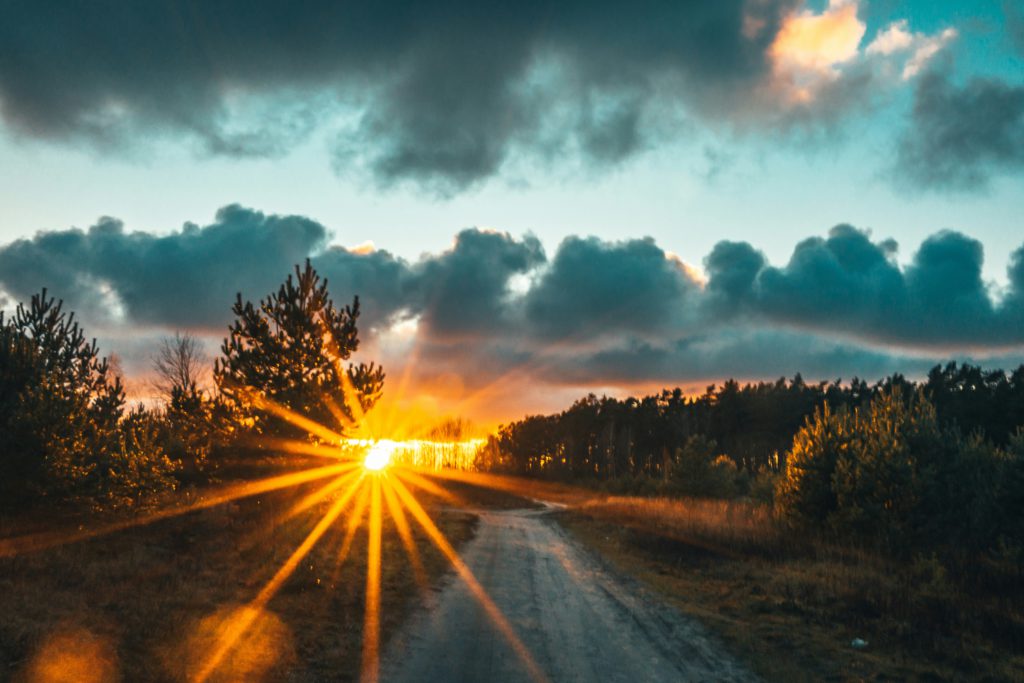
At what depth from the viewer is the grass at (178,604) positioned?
8.04 m

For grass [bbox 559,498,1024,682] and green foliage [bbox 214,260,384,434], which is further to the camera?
green foliage [bbox 214,260,384,434]

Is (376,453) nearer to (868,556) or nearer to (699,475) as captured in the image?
(868,556)

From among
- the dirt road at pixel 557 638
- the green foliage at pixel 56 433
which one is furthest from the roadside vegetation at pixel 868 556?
the green foliage at pixel 56 433

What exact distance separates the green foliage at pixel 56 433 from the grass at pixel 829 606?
12586 mm

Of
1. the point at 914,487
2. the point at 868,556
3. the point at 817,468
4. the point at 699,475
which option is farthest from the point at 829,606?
the point at 699,475

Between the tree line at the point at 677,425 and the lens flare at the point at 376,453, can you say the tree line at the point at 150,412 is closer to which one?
the lens flare at the point at 376,453

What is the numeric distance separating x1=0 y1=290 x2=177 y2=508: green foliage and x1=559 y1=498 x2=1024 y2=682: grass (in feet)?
41.3

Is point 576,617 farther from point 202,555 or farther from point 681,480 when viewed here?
point 681,480

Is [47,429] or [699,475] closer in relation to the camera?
[47,429]

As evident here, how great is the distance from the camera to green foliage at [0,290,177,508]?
42.9ft

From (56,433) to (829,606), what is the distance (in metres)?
16.5

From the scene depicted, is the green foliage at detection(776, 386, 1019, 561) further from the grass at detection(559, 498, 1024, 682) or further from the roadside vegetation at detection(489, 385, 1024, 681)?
the grass at detection(559, 498, 1024, 682)

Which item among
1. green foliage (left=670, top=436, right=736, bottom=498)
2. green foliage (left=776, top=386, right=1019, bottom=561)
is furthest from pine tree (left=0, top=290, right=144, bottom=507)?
green foliage (left=670, top=436, right=736, bottom=498)

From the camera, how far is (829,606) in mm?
14750
